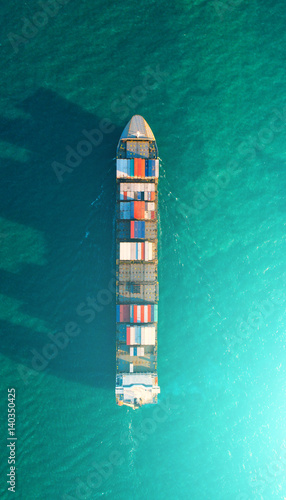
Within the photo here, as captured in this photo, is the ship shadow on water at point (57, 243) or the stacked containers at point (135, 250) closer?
the stacked containers at point (135, 250)

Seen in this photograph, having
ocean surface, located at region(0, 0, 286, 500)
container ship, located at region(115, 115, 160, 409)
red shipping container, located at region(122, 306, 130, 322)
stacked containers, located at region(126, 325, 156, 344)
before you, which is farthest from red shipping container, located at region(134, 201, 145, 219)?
stacked containers, located at region(126, 325, 156, 344)

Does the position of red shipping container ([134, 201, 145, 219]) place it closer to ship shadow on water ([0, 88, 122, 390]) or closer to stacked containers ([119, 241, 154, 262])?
stacked containers ([119, 241, 154, 262])

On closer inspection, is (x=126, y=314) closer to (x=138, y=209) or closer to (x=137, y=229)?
(x=137, y=229)

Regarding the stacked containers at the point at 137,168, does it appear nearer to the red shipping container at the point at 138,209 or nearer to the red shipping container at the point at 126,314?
the red shipping container at the point at 138,209

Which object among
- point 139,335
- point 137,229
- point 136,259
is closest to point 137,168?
point 137,229

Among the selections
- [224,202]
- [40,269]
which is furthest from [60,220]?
[224,202]

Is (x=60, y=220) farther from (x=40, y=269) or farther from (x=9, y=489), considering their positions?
(x=9, y=489)

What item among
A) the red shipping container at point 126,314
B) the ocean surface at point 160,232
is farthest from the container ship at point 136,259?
the ocean surface at point 160,232

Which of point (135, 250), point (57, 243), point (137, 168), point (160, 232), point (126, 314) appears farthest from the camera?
point (160, 232)
